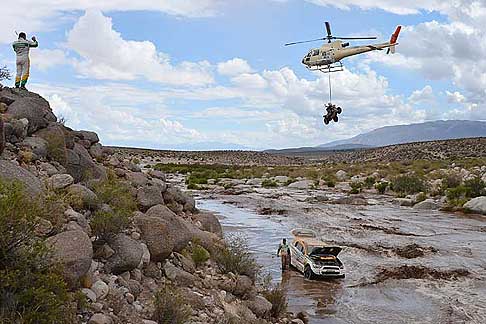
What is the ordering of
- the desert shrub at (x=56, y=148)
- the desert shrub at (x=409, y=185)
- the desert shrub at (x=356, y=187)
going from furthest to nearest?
the desert shrub at (x=356, y=187)
the desert shrub at (x=409, y=185)
the desert shrub at (x=56, y=148)

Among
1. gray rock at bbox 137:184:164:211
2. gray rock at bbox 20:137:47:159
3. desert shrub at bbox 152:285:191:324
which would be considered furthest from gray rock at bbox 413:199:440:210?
desert shrub at bbox 152:285:191:324

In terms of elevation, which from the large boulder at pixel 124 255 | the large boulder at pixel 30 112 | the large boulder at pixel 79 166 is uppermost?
the large boulder at pixel 30 112

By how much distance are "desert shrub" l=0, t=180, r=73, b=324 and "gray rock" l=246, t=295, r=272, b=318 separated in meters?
5.45

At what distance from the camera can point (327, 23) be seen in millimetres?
30344

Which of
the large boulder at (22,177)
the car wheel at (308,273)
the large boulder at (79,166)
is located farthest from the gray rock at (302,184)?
the large boulder at (22,177)

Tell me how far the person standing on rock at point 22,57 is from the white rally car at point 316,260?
10334 mm

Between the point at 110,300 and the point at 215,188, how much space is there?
44574 mm

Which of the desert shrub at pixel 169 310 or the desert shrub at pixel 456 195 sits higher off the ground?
the desert shrub at pixel 169 310

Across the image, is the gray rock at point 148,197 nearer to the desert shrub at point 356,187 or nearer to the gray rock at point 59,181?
the gray rock at point 59,181

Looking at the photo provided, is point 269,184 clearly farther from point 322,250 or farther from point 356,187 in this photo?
point 322,250

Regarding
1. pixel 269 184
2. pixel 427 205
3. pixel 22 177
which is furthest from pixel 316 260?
pixel 269 184

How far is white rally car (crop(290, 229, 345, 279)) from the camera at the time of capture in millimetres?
18531

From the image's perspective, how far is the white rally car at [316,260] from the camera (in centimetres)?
1853

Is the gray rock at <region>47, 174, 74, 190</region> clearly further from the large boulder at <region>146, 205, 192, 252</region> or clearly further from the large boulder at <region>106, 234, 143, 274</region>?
the large boulder at <region>146, 205, 192, 252</region>
